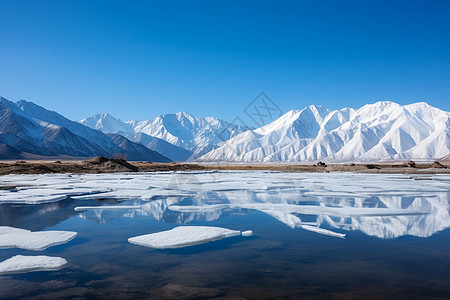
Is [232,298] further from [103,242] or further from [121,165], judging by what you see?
[121,165]

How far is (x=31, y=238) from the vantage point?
28.0 ft

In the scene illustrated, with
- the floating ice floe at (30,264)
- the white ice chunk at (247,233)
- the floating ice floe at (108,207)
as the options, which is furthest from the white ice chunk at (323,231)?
the floating ice floe at (108,207)

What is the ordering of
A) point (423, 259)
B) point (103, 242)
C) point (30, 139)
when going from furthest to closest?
point (30, 139)
point (103, 242)
point (423, 259)

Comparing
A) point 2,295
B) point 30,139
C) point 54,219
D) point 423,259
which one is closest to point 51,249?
point 2,295

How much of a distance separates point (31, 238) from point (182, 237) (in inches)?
152

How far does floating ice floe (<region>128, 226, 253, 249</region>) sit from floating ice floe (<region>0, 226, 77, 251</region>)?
1.78 meters

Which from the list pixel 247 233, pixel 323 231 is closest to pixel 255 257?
pixel 247 233

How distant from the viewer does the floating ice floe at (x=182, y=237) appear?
8.03 m

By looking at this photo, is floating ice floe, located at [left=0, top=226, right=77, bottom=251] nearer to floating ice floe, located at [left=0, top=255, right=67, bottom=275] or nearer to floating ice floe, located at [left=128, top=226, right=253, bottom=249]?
floating ice floe, located at [left=0, top=255, right=67, bottom=275]

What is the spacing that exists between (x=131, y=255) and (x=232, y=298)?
3.14m

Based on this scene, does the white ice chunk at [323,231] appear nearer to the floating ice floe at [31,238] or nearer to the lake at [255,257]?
the lake at [255,257]

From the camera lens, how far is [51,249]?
771 centimetres

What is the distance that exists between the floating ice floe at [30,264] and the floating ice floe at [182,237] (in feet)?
6.55

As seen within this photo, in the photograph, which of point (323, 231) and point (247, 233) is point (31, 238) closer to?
point (247, 233)
